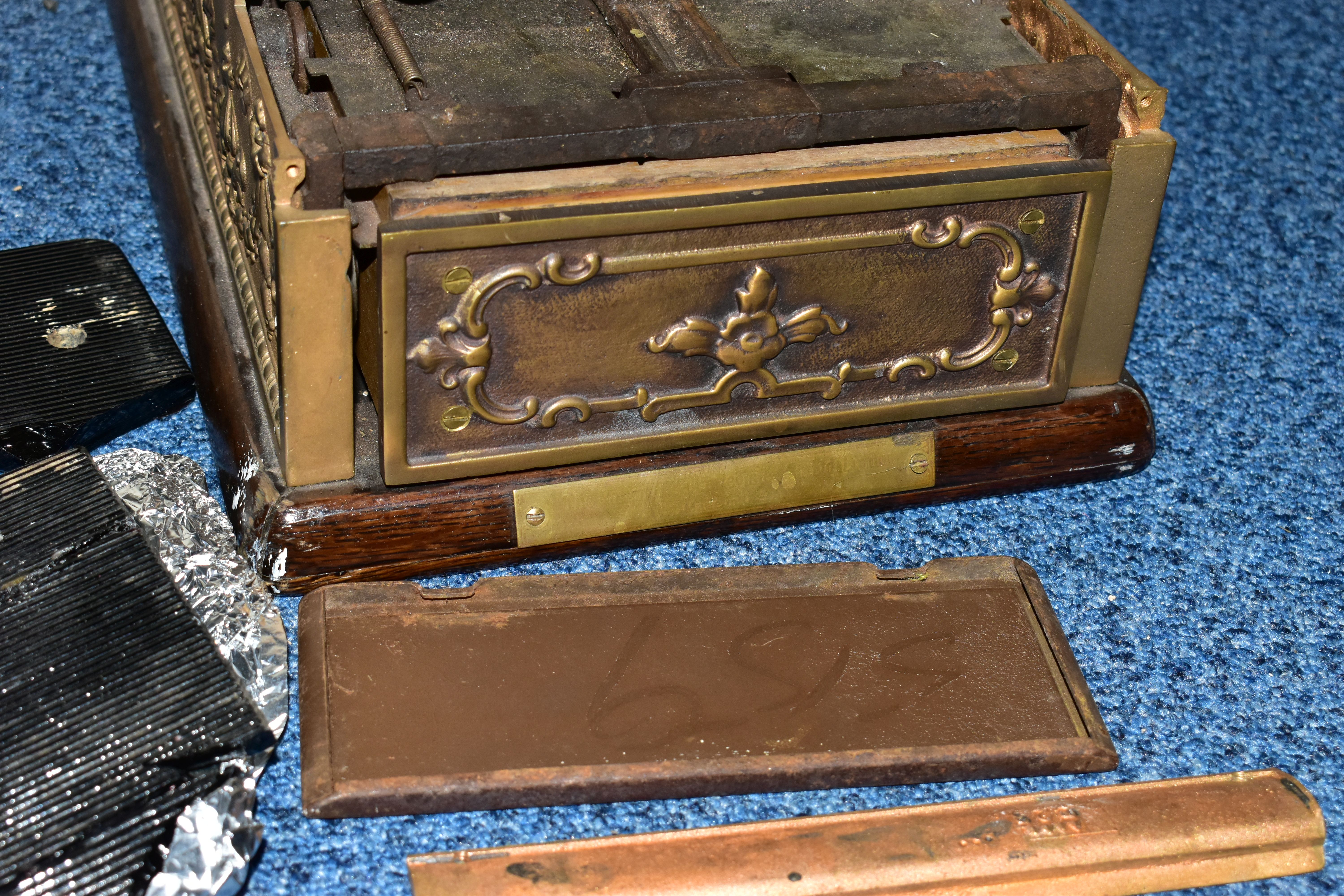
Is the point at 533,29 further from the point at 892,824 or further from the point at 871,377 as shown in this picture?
the point at 892,824

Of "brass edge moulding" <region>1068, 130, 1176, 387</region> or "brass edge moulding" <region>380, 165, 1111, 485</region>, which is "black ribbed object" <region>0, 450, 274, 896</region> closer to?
"brass edge moulding" <region>380, 165, 1111, 485</region>

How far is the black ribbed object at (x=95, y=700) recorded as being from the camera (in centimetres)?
98

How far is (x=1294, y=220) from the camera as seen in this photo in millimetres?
1713

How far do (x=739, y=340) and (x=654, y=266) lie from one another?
10 centimetres

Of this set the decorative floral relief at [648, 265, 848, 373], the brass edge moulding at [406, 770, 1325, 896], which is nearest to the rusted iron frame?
the decorative floral relief at [648, 265, 848, 373]

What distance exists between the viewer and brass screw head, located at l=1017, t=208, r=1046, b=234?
115 centimetres

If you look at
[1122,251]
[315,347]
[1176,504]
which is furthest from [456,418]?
[1176,504]

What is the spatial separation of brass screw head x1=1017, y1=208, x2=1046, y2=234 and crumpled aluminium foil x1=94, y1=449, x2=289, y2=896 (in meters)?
0.62

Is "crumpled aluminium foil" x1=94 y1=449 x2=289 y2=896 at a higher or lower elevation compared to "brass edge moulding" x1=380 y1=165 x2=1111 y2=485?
lower

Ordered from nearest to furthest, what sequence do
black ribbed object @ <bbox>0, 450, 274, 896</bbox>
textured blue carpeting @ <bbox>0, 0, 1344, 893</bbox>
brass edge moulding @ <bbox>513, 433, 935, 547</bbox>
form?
black ribbed object @ <bbox>0, 450, 274, 896</bbox> < textured blue carpeting @ <bbox>0, 0, 1344, 893</bbox> < brass edge moulding @ <bbox>513, 433, 935, 547</bbox>

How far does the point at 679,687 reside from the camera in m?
1.11

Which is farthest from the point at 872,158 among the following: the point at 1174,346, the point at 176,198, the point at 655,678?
the point at 176,198

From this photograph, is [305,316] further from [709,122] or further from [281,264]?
[709,122]

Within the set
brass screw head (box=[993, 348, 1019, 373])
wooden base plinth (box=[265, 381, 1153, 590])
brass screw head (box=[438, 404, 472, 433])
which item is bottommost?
wooden base plinth (box=[265, 381, 1153, 590])
